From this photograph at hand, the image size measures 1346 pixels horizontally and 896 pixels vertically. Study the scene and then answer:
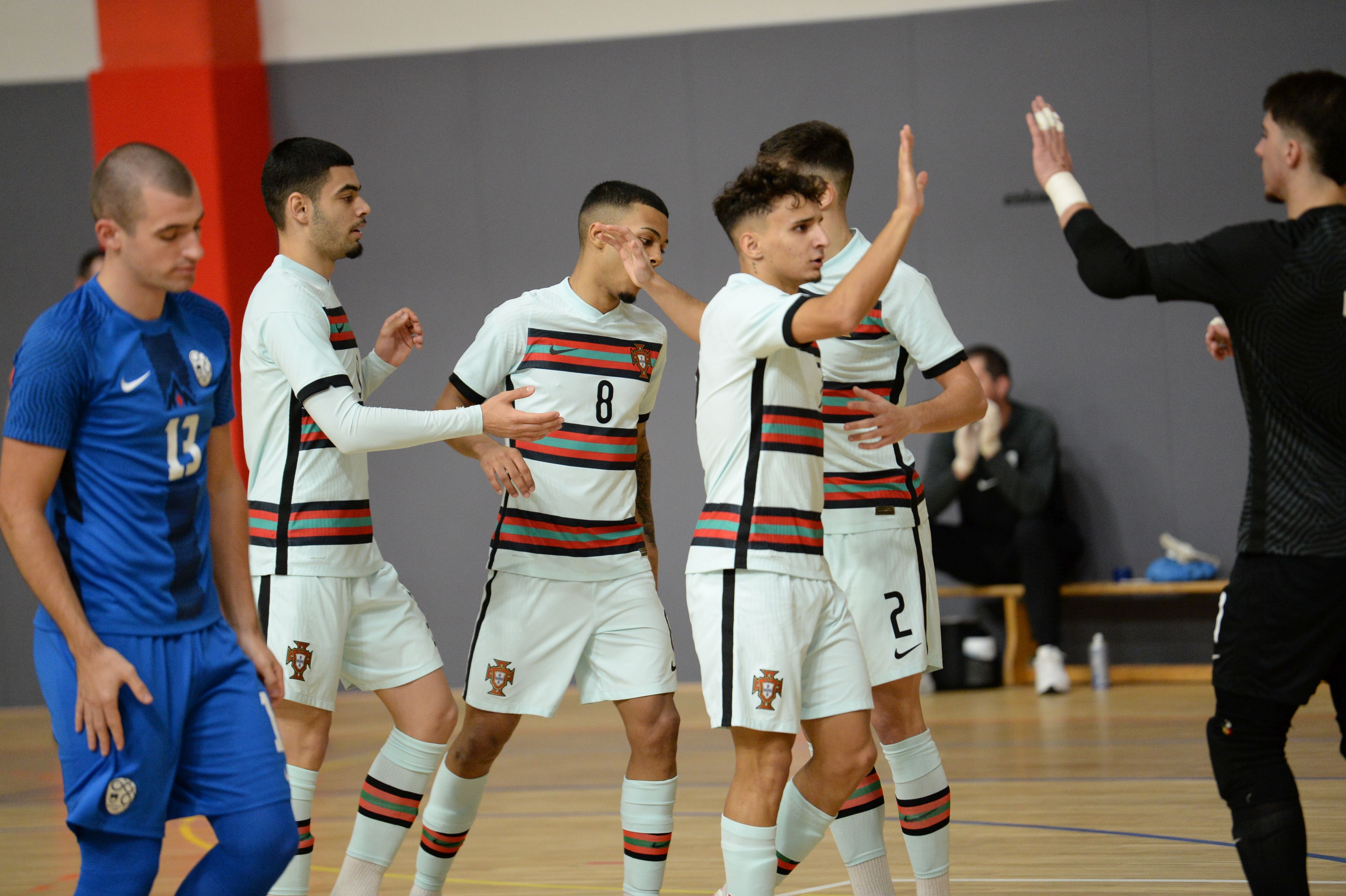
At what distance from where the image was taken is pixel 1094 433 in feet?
27.5

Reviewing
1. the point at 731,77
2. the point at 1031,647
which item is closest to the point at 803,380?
the point at 1031,647

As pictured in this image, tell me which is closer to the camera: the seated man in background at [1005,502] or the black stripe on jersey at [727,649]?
the black stripe on jersey at [727,649]

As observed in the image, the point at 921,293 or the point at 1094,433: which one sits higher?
the point at 921,293

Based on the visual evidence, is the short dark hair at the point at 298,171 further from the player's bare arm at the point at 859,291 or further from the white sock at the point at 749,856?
the white sock at the point at 749,856

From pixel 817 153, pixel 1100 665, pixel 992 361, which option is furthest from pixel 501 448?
pixel 1100 665

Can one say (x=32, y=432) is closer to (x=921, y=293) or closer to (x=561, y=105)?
(x=921, y=293)

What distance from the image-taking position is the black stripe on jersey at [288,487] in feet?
11.3

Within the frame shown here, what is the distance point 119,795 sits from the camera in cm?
232

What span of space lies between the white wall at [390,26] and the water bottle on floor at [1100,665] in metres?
4.39

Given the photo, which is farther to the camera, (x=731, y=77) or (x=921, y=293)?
(x=731, y=77)

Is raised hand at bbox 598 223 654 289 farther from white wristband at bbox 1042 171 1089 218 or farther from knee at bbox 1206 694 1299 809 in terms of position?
knee at bbox 1206 694 1299 809

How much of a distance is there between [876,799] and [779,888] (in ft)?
2.43

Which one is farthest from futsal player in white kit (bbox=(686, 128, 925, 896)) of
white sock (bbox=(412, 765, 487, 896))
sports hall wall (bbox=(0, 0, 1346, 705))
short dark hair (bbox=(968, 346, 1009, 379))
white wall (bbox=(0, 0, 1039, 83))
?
white wall (bbox=(0, 0, 1039, 83))

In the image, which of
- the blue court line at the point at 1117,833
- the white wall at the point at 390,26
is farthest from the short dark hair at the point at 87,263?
the blue court line at the point at 1117,833
